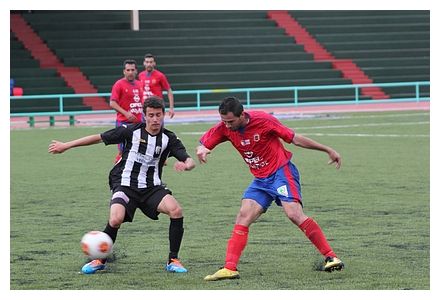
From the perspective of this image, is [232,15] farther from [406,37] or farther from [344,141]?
[344,141]

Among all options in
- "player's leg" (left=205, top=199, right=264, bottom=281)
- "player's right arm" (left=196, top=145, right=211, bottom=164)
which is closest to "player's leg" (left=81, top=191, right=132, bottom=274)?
"player's right arm" (left=196, top=145, right=211, bottom=164)

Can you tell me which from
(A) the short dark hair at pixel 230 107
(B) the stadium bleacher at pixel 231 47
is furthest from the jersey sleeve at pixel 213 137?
(B) the stadium bleacher at pixel 231 47

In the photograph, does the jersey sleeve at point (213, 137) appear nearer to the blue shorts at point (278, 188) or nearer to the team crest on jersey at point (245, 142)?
the team crest on jersey at point (245, 142)

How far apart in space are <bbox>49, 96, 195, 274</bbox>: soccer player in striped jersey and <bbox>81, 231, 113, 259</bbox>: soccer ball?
199 millimetres

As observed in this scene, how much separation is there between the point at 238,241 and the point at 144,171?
1061mm

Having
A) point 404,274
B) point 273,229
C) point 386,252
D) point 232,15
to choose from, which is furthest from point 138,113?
point 232,15

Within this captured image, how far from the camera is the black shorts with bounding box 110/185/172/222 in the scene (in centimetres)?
895

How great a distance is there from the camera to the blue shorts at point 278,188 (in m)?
8.69

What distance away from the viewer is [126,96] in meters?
15.7

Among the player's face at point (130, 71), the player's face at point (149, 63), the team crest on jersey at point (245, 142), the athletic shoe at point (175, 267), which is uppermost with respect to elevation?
the player's face at point (149, 63)

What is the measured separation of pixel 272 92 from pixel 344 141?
45.6 ft

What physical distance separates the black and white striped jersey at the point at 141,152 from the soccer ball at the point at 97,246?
58 cm

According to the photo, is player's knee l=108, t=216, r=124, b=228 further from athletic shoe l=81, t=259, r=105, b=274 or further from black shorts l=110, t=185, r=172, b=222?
athletic shoe l=81, t=259, r=105, b=274

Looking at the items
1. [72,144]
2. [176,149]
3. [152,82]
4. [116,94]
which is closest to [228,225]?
[176,149]
